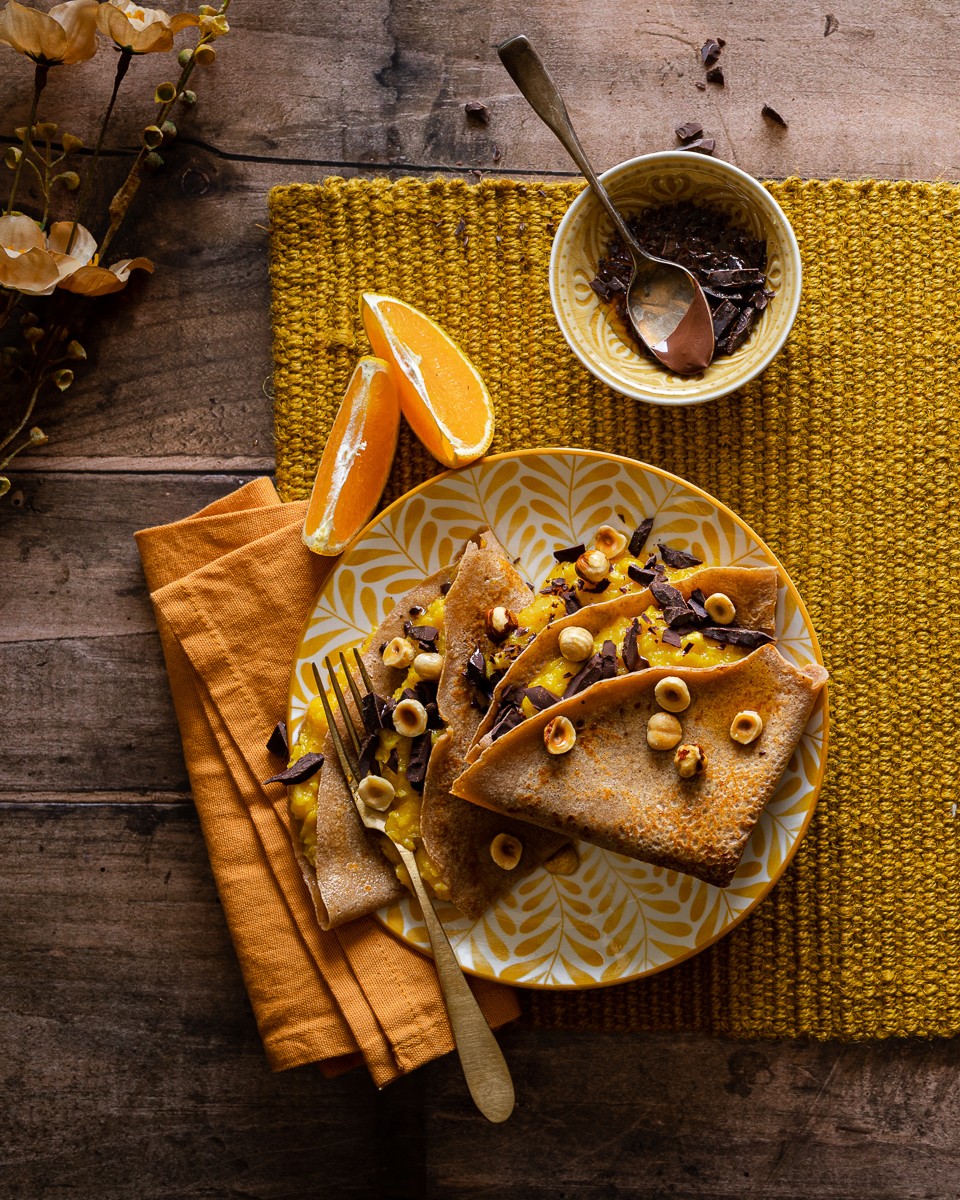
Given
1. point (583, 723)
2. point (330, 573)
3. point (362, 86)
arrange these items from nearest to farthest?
point (583, 723) → point (330, 573) → point (362, 86)

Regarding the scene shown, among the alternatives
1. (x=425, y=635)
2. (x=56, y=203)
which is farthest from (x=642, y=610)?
(x=56, y=203)

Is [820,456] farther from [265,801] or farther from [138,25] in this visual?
[138,25]

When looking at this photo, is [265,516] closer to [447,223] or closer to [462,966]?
[447,223]

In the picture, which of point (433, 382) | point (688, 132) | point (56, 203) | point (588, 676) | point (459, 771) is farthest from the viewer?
point (56, 203)

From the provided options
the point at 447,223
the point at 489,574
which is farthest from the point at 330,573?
the point at 447,223

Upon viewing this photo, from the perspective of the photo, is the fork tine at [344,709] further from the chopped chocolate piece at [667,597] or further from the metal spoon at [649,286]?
the metal spoon at [649,286]
